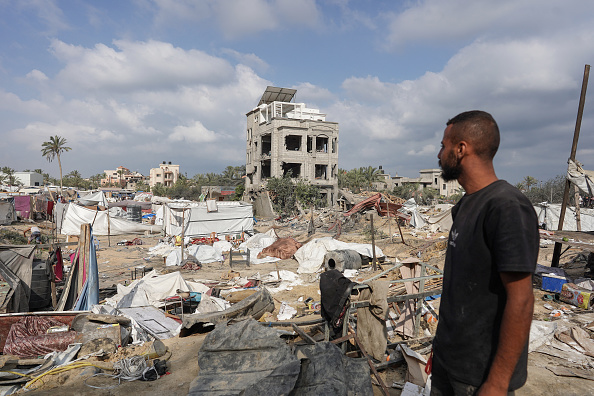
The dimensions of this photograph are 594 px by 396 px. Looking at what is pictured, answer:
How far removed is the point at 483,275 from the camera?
1496mm

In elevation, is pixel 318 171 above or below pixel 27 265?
above

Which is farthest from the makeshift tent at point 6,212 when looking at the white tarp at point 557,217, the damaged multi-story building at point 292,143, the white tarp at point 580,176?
the white tarp at point 557,217

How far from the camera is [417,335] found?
518cm

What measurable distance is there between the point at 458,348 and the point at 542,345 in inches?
218

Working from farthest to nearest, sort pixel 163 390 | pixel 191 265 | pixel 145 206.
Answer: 1. pixel 145 206
2. pixel 191 265
3. pixel 163 390

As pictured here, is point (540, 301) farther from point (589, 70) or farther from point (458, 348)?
point (458, 348)

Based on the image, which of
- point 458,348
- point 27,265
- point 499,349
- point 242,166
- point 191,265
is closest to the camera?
point 499,349

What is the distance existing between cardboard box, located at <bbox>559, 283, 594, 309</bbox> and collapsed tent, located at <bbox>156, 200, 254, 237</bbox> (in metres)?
17.3

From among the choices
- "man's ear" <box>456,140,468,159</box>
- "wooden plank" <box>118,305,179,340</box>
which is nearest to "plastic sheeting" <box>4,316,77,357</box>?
"wooden plank" <box>118,305,179,340</box>

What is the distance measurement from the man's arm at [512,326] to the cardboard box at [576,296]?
8.23 m

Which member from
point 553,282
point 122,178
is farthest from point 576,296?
point 122,178

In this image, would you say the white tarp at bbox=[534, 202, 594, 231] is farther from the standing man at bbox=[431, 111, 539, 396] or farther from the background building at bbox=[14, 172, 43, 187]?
the background building at bbox=[14, 172, 43, 187]

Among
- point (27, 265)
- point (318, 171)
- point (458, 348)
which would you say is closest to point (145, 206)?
point (318, 171)

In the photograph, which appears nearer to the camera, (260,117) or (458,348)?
(458,348)
